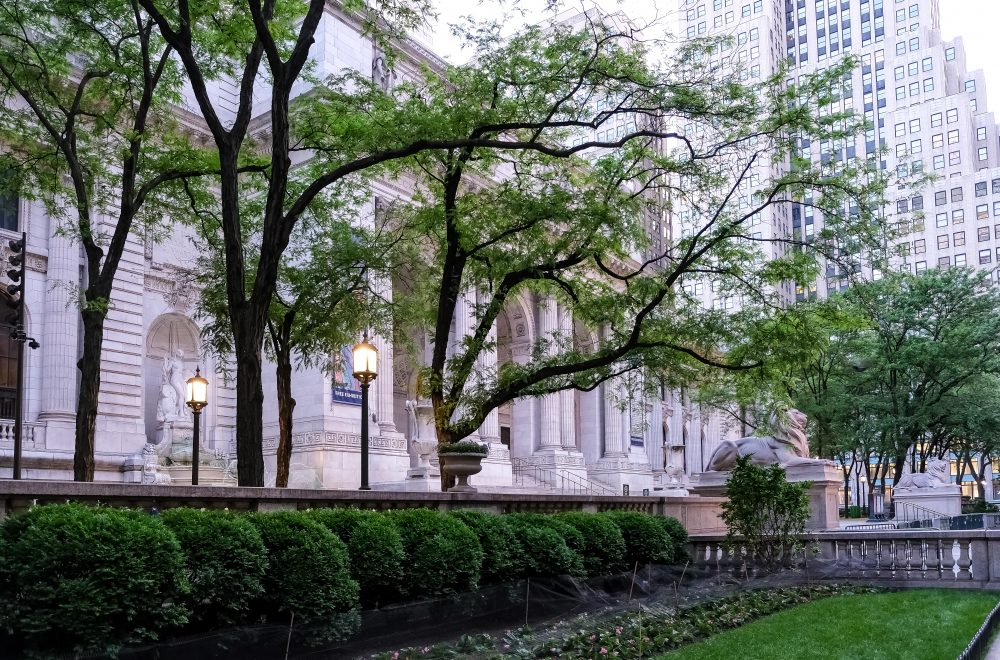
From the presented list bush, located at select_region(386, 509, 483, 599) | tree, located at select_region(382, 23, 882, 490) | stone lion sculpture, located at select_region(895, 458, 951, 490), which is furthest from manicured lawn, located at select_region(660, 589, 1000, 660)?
stone lion sculpture, located at select_region(895, 458, 951, 490)

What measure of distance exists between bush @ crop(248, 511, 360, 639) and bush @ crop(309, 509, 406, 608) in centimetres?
43

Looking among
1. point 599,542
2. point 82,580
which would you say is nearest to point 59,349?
point 599,542

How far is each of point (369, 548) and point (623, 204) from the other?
1021 centimetres

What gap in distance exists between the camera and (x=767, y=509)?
19000 millimetres

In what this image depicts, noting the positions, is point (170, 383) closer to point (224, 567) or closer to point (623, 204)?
point (623, 204)

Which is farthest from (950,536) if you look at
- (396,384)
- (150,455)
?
(396,384)

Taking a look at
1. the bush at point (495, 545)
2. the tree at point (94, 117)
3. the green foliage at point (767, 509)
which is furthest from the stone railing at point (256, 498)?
the tree at point (94, 117)

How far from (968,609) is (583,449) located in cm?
4309

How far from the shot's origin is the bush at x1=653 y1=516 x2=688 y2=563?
18906 mm

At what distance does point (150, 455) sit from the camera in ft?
102

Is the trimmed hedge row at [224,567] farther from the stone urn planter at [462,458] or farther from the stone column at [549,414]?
the stone column at [549,414]

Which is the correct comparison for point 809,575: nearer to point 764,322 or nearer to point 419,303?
point 764,322

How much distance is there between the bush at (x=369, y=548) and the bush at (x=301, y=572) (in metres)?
0.43

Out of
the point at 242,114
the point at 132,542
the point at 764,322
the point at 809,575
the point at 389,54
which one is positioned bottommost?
the point at 809,575
